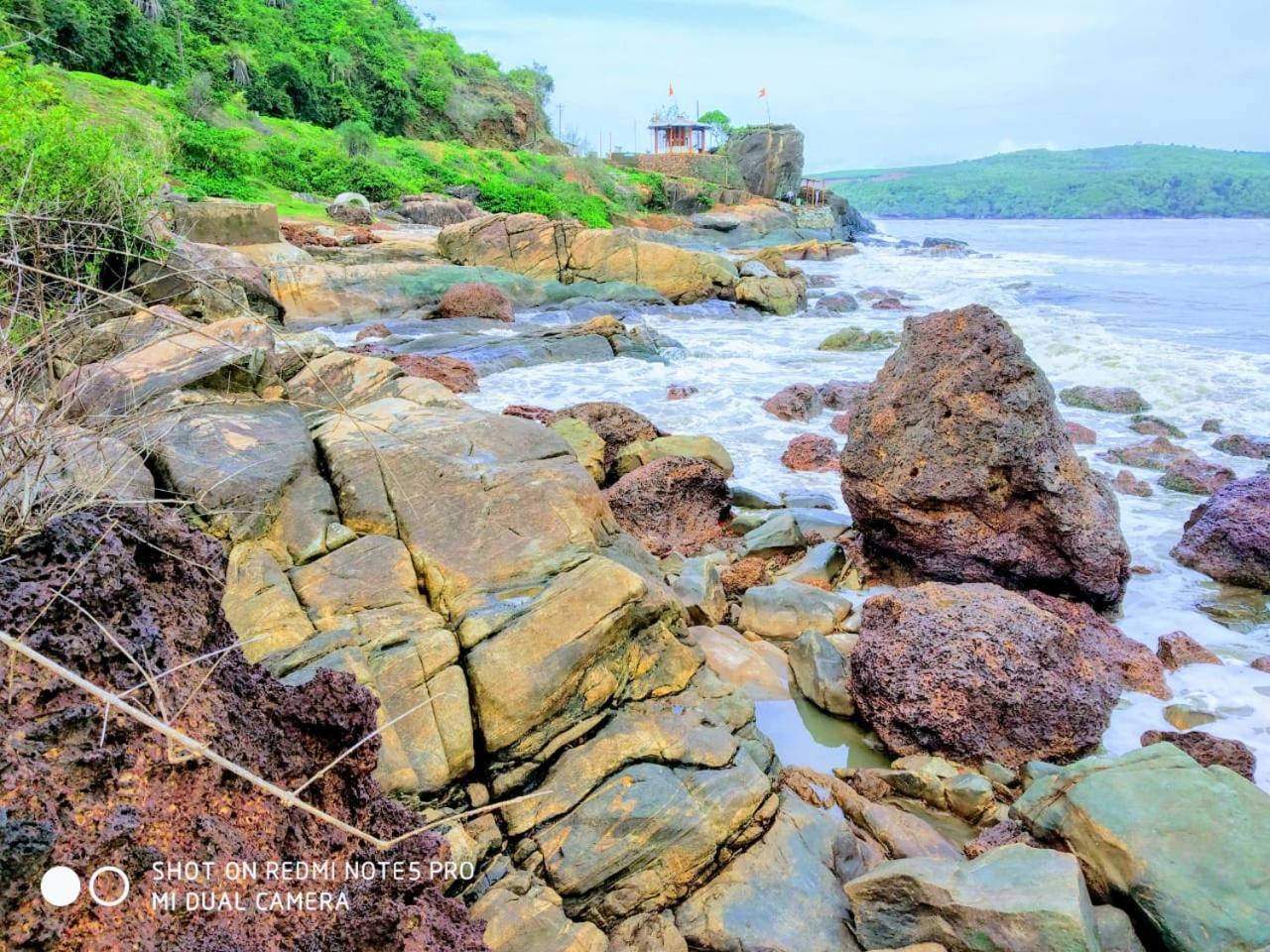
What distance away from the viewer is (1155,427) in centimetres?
1097

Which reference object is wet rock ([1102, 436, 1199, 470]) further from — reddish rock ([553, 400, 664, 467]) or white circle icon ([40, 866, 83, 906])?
white circle icon ([40, 866, 83, 906])

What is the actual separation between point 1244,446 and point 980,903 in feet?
33.5

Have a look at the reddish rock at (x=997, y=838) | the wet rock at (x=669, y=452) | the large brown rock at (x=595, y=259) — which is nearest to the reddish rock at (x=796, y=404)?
the wet rock at (x=669, y=452)

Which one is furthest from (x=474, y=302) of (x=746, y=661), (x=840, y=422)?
A: (x=746, y=661)

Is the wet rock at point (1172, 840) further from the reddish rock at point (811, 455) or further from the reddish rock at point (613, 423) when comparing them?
the reddish rock at point (811, 455)

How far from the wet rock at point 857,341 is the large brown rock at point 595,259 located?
234 inches

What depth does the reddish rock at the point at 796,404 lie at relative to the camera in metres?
11.7

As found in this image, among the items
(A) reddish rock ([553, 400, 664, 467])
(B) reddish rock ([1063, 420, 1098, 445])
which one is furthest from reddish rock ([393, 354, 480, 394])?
(B) reddish rock ([1063, 420, 1098, 445])

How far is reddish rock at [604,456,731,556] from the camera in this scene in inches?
297

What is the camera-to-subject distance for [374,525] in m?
4.04

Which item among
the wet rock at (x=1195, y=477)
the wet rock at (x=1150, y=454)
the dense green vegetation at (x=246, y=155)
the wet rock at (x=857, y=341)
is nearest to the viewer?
the wet rock at (x=1195, y=477)

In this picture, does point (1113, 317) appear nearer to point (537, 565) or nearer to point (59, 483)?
point (537, 565)

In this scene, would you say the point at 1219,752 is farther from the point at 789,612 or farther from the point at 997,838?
the point at 789,612

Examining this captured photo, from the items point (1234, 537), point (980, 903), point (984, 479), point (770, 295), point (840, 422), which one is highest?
point (984, 479)
